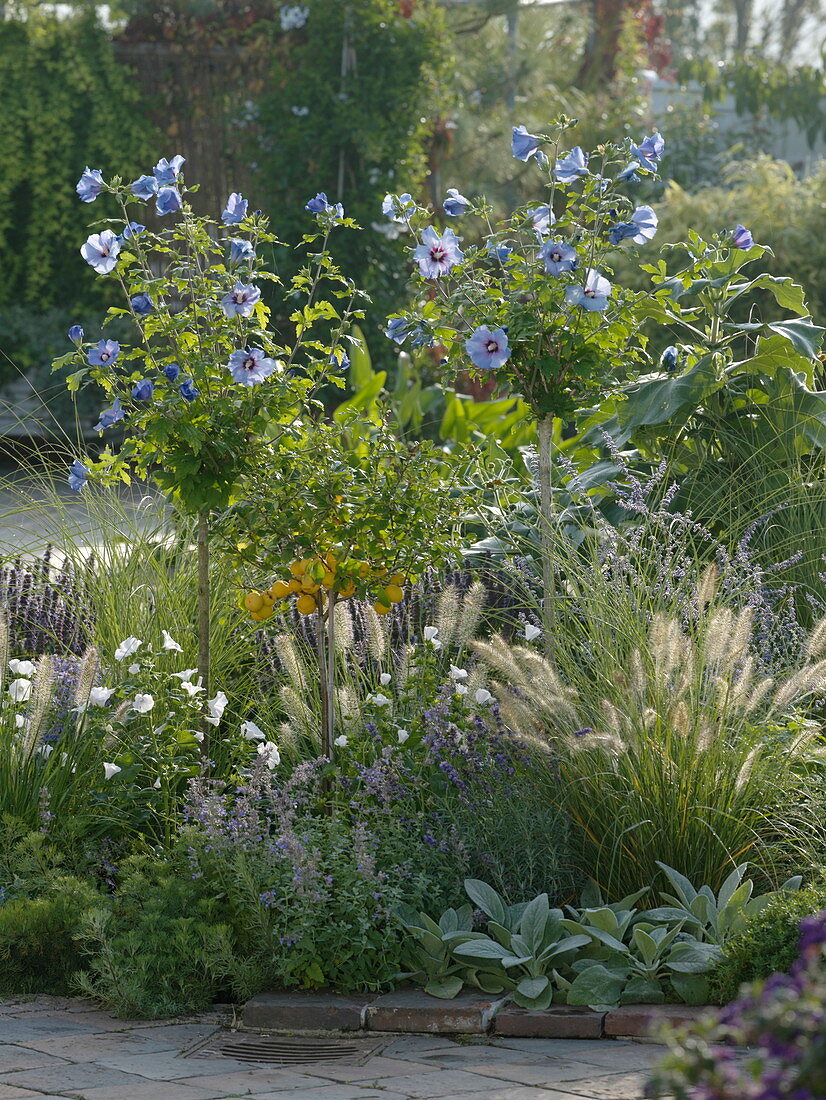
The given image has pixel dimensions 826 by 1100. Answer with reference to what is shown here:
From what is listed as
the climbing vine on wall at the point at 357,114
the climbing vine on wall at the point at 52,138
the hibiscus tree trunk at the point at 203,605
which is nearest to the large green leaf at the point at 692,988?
the hibiscus tree trunk at the point at 203,605

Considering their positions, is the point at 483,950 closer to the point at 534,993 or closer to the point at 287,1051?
the point at 534,993

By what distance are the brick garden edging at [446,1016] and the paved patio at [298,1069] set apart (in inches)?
1.2

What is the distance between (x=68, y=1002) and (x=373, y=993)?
763 millimetres

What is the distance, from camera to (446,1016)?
2.88m

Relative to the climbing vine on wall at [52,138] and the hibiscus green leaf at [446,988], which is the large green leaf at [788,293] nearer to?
the hibiscus green leaf at [446,988]

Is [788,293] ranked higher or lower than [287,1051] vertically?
higher

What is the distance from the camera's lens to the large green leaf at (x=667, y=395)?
15.5ft

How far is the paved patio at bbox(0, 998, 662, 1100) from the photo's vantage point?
8.17ft

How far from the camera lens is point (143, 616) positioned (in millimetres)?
4594

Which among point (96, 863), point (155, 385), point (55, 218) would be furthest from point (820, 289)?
point (96, 863)

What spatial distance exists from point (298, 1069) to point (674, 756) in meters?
1.21

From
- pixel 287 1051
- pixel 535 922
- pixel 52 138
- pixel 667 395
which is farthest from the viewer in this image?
pixel 52 138

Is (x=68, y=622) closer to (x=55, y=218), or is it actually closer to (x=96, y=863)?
(x=96, y=863)

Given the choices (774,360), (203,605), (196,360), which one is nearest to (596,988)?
(203,605)
